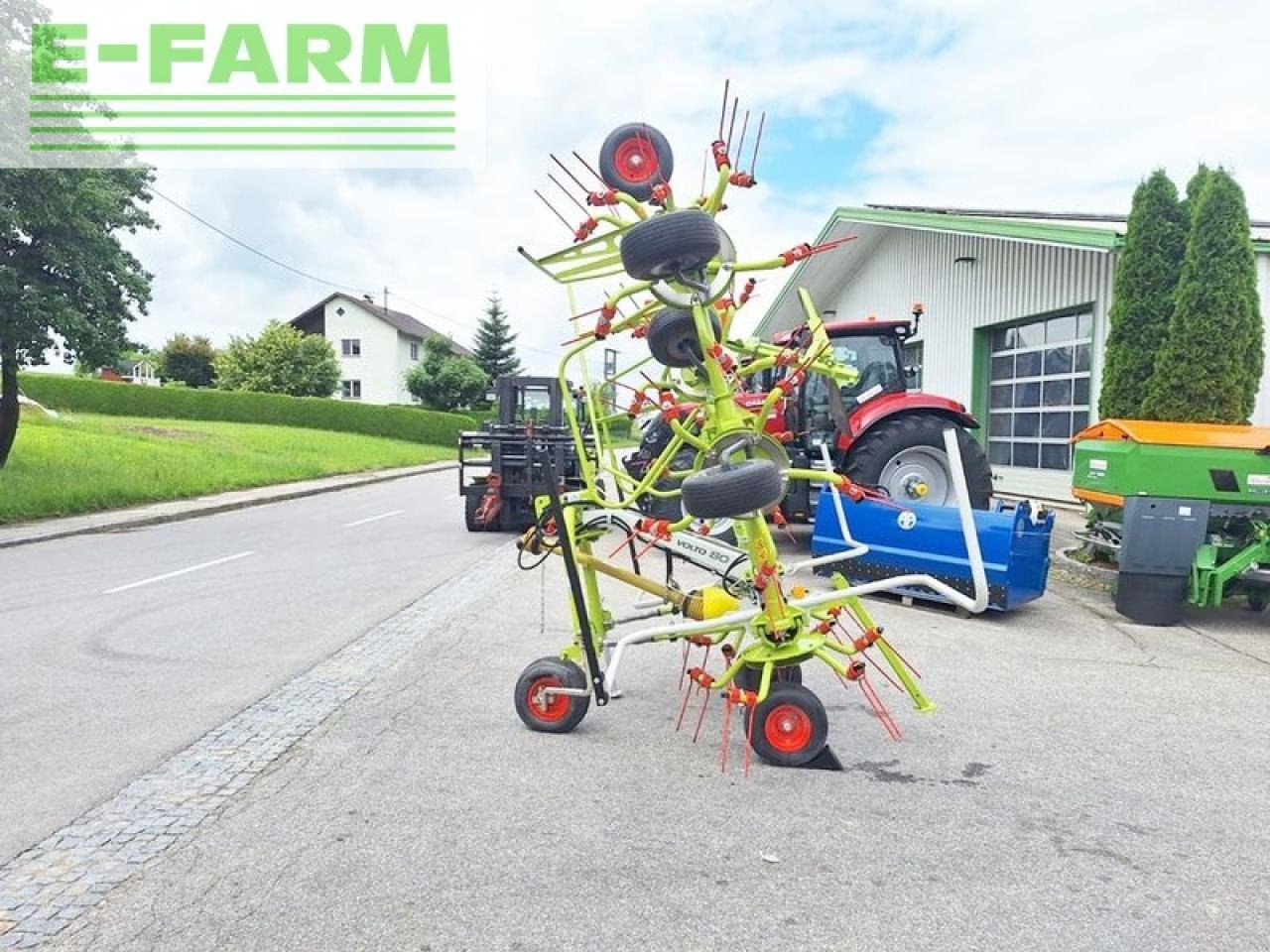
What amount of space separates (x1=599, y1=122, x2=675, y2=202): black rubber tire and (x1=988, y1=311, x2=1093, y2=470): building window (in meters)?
10.6

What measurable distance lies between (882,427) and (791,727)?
19.5 ft

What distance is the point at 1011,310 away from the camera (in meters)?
15.2

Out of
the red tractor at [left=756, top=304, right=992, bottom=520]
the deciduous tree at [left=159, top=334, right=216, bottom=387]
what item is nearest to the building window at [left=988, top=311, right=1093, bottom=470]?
the red tractor at [left=756, top=304, right=992, bottom=520]

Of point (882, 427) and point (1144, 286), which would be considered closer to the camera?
point (882, 427)

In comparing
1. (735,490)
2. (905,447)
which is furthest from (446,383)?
(735,490)

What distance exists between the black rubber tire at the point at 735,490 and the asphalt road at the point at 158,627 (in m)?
2.78

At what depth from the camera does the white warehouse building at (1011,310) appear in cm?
1272

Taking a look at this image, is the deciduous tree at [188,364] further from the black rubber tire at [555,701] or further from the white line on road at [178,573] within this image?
the black rubber tire at [555,701]

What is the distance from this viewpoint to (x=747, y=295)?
4.59 m

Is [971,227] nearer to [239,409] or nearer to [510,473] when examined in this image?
[510,473]

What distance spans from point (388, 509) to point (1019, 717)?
549 inches

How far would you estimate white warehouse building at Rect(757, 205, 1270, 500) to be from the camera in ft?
41.7

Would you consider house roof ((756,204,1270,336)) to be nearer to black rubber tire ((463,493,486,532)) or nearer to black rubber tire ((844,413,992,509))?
black rubber tire ((844,413,992,509))

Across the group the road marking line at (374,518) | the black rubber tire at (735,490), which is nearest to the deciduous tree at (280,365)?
the road marking line at (374,518)
